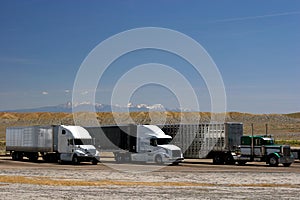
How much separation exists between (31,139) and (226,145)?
Answer: 62.4 ft

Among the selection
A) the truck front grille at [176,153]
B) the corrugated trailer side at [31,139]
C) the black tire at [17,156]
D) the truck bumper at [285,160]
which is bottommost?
the black tire at [17,156]

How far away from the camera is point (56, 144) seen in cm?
4612

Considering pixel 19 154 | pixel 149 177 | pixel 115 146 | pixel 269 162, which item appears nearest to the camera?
pixel 149 177

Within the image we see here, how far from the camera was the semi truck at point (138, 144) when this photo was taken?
143 feet

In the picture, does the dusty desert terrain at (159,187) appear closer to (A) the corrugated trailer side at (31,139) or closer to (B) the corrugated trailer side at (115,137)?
(B) the corrugated trailer side at (115,137)

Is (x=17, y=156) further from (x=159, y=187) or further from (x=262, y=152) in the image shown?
(x=159, y=187)

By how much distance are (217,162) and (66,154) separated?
13580 mm

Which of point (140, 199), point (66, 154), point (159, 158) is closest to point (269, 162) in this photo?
point (159, 158)

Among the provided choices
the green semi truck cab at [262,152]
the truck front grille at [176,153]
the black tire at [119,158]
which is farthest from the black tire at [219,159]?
the black tire at [119,158]

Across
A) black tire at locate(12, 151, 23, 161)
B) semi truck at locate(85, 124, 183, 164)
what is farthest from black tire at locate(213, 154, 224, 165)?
black tire at locate(12, 151, 23, 161)

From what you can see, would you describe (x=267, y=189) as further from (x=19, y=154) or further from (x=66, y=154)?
(x=19, y=154)

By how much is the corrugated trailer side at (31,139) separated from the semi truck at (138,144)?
429 centimetres

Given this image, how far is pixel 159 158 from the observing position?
1708 inches

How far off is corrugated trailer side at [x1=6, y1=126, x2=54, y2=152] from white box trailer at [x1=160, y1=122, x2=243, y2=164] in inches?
461
